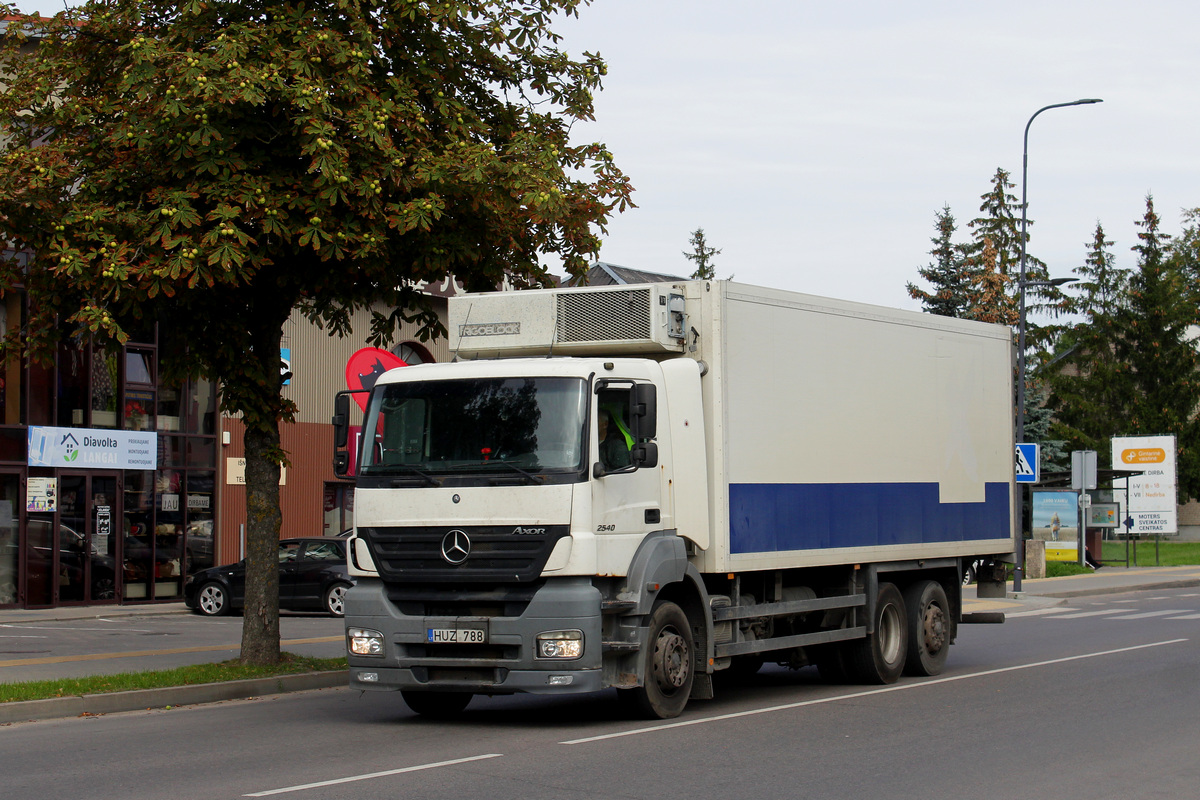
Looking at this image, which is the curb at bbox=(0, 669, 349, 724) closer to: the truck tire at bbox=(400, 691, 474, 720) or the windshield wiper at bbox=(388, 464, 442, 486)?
the truck tire at bbox=(400, 691, 474, 720)

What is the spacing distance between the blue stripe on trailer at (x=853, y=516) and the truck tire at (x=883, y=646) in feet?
2.17

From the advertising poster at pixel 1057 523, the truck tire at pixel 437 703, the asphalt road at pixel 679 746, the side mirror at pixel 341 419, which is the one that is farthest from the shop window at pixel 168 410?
the advertising poster at pixel 1057 523

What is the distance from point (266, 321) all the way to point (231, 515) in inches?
599

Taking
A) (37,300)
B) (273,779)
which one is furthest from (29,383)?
(273,779)

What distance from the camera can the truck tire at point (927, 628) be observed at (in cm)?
1442

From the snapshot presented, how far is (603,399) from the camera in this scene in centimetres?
1063

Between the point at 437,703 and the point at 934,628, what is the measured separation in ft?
19.0

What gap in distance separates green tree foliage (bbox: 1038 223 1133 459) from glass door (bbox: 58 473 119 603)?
2086 inches

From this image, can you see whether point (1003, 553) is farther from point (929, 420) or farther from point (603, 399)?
point (603, 399)

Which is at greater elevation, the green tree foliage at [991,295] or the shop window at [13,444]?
the green tree foliage at [991,295]

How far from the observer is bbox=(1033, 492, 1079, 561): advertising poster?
37.2 meters

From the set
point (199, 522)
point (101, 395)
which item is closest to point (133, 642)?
point (101, 395)

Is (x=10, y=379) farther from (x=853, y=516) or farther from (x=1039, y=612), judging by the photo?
(x=1039, y=612)

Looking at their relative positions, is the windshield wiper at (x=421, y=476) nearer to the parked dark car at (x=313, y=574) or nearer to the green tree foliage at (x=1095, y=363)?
the parked dark car at (x=313, y=574)
